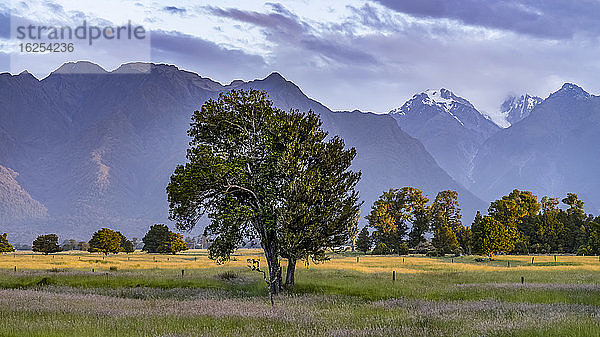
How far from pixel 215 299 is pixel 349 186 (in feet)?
35.1

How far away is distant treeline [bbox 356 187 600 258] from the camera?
80.2 metres

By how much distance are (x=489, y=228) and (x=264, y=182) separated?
189 feet

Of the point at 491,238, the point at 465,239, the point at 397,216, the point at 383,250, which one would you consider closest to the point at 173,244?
the point at 383,250

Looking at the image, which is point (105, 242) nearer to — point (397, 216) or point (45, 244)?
point (45, 244)

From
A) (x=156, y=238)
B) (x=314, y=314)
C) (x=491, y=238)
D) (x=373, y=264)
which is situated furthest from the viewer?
(x=156, y=238)

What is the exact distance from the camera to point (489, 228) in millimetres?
78062

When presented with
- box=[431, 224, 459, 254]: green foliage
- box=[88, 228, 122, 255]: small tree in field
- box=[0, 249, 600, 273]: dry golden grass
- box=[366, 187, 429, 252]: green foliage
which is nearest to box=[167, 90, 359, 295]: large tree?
box=[0, 249, 600, 273]: dry golden grass

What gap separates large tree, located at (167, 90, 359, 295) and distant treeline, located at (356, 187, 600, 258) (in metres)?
53.9

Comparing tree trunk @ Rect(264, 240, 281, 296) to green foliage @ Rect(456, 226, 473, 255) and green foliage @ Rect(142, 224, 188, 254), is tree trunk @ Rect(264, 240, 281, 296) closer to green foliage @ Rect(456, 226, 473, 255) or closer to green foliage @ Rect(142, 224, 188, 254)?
green foliage @ Rect(456, 226, 473, 255)

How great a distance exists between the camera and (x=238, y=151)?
3002 centimetres

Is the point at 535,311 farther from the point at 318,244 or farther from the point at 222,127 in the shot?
the point at 222,127

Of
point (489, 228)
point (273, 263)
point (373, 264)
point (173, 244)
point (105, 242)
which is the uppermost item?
point (489, 228)

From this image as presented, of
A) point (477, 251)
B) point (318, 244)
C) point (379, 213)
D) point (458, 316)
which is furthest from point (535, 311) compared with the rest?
point (379, 213)

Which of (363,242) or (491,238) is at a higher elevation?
(491,238)
